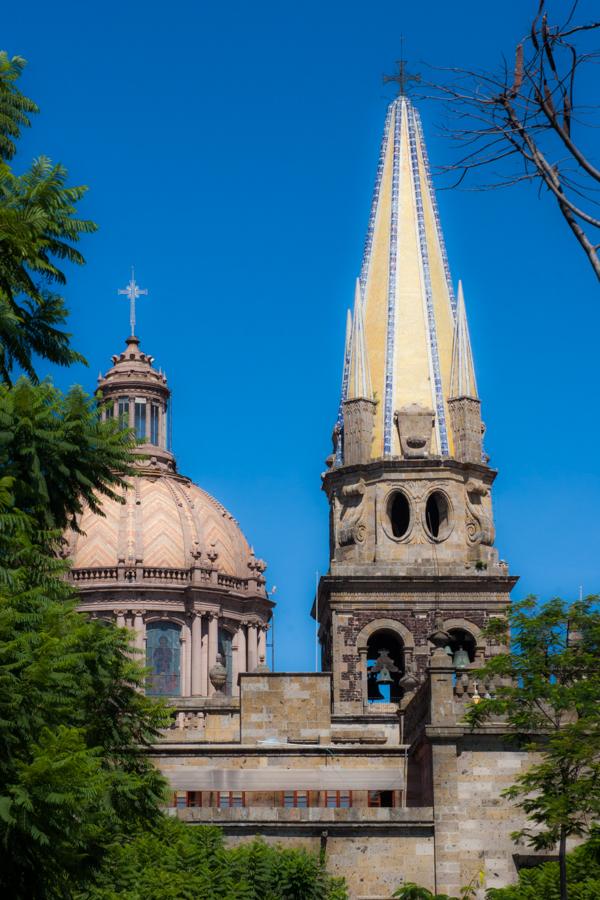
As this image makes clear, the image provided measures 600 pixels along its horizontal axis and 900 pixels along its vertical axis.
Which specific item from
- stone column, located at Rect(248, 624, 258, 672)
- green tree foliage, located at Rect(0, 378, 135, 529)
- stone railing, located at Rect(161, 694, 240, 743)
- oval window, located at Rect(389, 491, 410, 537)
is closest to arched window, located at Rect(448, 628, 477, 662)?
oval window, located at Rect(389, 491, 410, 537)

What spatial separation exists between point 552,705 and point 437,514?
101ft

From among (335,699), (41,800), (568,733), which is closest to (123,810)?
(41,800)

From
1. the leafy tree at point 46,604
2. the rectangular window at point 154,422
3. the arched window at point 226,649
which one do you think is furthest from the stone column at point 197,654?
the leafy tree at point 46,604

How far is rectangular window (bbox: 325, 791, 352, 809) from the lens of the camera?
47562 mm

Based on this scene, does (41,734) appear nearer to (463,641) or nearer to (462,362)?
(463,641)

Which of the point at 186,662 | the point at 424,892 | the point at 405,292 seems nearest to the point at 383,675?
the point at 405,292

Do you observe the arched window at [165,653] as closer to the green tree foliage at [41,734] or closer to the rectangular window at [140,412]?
the rectangular window at [140,412]

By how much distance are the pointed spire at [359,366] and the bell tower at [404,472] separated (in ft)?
0.18

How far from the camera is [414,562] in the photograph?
66.8m

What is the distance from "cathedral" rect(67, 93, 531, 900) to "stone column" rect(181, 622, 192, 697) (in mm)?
87

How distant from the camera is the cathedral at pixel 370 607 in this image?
141 feet

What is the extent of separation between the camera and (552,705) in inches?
1513

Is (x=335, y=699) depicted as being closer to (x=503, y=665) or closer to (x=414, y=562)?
(x=414, y=562)

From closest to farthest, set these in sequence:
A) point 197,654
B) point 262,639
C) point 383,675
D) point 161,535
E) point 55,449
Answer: point 55,449, point 383,675, point 197,654, point 161,535, point 262,639
